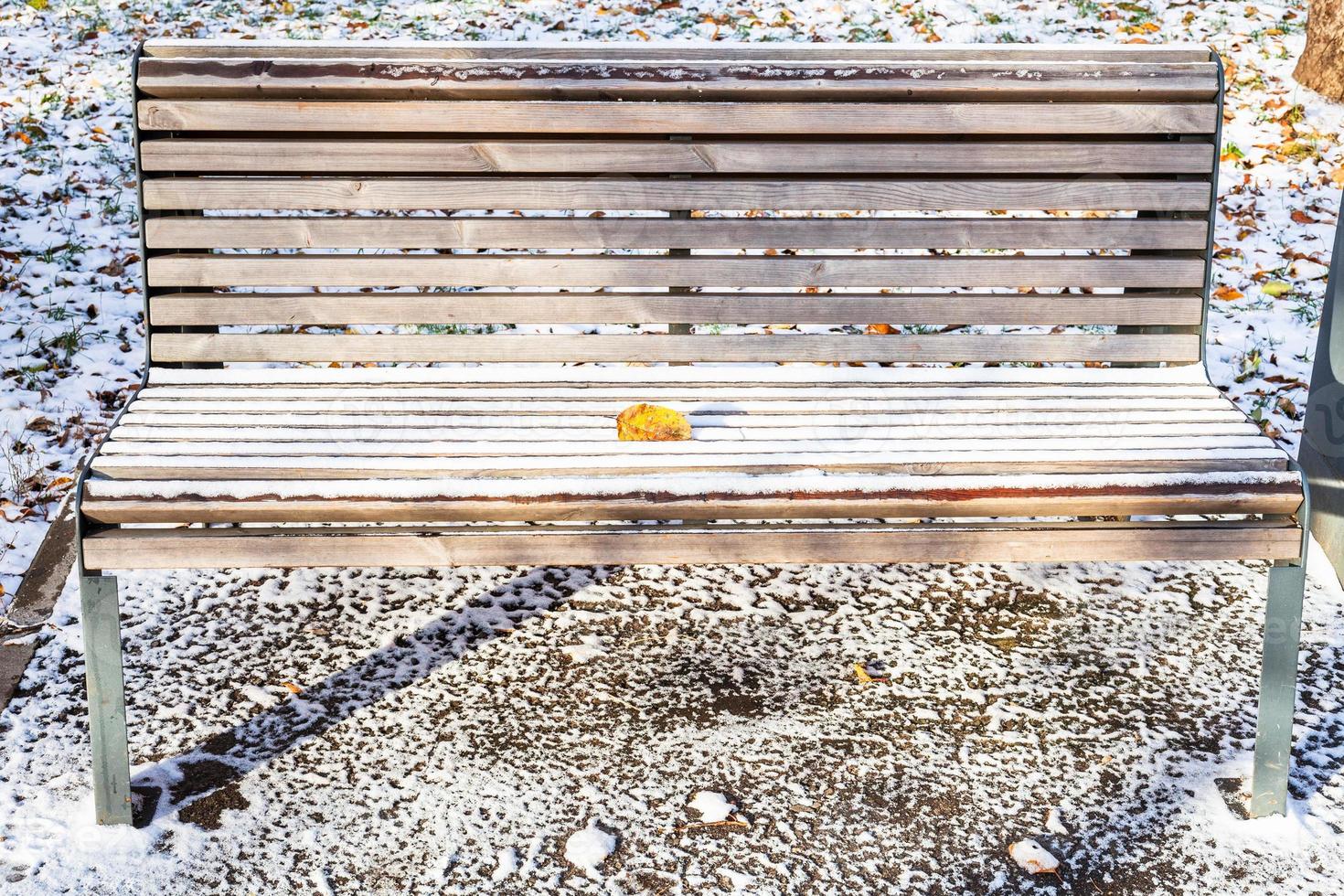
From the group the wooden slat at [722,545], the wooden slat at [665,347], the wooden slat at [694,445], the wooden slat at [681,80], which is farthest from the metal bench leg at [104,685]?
the wooden slat at [681,80]

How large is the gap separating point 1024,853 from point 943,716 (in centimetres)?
42

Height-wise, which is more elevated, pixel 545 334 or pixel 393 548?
pixel 545 334

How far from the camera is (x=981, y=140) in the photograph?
2.90 meters

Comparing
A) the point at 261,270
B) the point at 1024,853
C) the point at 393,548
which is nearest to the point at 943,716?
the point at 1024,853

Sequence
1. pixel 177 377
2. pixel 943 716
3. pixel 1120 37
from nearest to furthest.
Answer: pixel 943 716, pixel 177 377, pixel 1120 37

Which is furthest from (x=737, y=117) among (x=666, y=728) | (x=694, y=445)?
(x=666, y=728)

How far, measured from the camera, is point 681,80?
284 cm

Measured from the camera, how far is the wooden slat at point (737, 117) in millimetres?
2814

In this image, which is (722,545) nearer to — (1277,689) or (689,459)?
(689,459)

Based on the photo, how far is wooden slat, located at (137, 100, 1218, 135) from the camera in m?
2.81

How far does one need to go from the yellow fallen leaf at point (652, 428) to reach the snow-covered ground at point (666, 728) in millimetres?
569

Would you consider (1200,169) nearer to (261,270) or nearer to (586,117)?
(586,117)

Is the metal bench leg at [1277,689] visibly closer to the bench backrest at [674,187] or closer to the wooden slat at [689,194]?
the bench backrest at [674,187]

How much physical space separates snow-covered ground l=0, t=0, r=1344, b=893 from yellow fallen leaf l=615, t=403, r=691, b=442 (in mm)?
569
